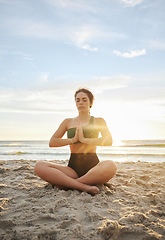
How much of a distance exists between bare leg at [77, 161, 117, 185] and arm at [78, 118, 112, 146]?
1.10 feet

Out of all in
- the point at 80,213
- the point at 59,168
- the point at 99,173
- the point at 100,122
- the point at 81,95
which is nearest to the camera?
the point at 80,213

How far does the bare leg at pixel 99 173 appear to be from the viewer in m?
3.29

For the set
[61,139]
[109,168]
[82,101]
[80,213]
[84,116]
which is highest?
[82,101]

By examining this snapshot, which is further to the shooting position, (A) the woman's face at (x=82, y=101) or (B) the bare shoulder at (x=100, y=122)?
(B) the bare shoulder at (x=100, y=122)

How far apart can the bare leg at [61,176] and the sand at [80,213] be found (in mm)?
111

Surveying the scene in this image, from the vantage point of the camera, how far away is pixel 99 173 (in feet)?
10.8

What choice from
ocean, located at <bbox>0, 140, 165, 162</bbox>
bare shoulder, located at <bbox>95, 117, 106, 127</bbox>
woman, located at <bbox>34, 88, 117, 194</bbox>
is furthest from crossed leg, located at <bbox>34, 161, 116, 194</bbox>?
ocean, located at <bbox>0, 140, 165, 162</bbox>

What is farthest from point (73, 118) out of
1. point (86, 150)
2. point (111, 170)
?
point (111, 170)

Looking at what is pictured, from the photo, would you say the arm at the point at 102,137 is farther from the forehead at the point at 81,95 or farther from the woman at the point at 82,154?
the forehead at the point at 81,95

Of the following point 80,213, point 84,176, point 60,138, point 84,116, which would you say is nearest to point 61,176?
point 84,176

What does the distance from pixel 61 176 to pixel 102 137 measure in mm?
954

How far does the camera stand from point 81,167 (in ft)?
11.7

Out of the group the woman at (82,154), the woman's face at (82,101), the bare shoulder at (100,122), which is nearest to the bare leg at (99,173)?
the woman at (82,154)

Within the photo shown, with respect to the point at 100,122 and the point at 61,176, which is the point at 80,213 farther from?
the point at 100,122
